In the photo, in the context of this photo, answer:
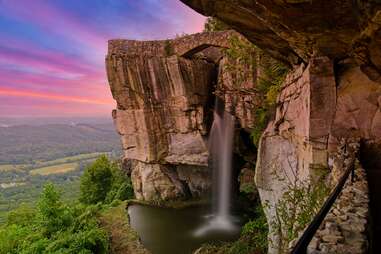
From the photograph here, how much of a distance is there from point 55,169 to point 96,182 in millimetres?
138317

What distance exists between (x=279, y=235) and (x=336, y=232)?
23.3ft

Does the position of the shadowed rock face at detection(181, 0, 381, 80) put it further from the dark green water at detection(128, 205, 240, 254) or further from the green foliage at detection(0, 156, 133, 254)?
the green foliage at detection(0, 156, 133, 254)

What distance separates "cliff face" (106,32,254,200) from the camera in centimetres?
2325

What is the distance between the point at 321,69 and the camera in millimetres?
7910

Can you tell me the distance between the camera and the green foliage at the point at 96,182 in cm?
3055

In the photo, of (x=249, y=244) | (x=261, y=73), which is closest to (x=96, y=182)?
(x=249, y=244)

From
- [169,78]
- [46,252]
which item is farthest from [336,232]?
[169,78]

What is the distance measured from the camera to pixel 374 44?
5734 millimetres

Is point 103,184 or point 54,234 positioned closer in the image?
point 54,234

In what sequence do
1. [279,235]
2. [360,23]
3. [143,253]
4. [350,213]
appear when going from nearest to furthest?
[350,213], [360,23], [279,235], [143,253]

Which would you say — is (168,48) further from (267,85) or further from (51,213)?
(51,213)

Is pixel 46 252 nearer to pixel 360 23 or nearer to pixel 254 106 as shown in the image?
pixel 254 106

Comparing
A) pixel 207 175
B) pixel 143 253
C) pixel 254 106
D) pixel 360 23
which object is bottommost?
pixel 143 253

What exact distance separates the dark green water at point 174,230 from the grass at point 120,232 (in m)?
0.62
